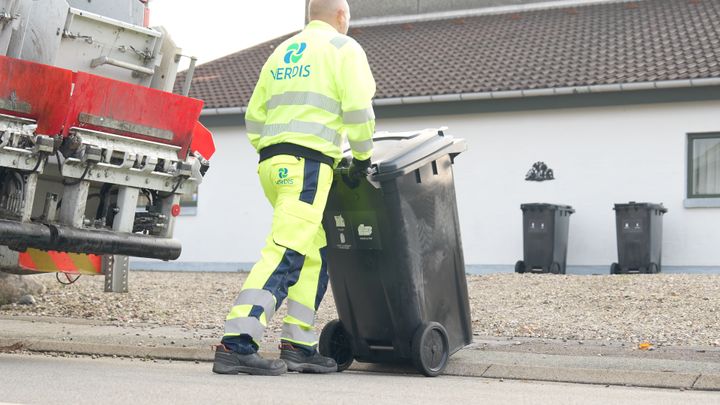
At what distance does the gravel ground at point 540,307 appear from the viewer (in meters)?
8.55

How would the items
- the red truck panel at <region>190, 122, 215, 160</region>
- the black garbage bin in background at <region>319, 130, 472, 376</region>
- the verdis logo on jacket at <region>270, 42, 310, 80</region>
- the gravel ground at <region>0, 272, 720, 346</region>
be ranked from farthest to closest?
1. the gravel ground at <region>0, 272, 720, 346</region>
2. the red truck panel at <region>190, 122, 215, 160</region>
3. the black garbage bin in background at <region>319, 130, 472, 376</region>
4. the verdis logo on jacket at <region>270, 42, 310, 80</region>

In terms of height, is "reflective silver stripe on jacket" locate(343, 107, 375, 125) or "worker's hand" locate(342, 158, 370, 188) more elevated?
"reflective silver stripe on jacket" locate(343, 107, 375, 125)

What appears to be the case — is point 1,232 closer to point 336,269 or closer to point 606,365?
point 336,269

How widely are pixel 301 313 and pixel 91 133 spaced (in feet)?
5.16

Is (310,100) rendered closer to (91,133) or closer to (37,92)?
(91,133)

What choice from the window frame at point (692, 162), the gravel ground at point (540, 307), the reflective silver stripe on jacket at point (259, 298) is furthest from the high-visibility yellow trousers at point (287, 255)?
the window frame at point (692, 162)

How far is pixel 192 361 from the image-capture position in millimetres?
7348

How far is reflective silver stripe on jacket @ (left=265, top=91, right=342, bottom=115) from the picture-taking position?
6.11m

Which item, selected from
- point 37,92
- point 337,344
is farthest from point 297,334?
point 37,92

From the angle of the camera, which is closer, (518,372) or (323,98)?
(323,98)

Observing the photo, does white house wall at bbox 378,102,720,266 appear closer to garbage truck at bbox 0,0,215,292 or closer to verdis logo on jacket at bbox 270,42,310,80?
garbage truck at bbox 0,0,215,292

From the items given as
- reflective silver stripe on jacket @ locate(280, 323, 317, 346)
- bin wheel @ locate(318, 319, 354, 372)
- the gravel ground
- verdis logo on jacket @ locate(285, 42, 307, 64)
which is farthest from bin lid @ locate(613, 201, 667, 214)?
verdis logo on jacket @ locate(285, 42, 307, 64)

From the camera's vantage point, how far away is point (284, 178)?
607 centimetres

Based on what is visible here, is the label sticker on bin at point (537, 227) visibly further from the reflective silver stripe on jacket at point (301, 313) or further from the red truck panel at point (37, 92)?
the red truck panel at point (37, 92)
